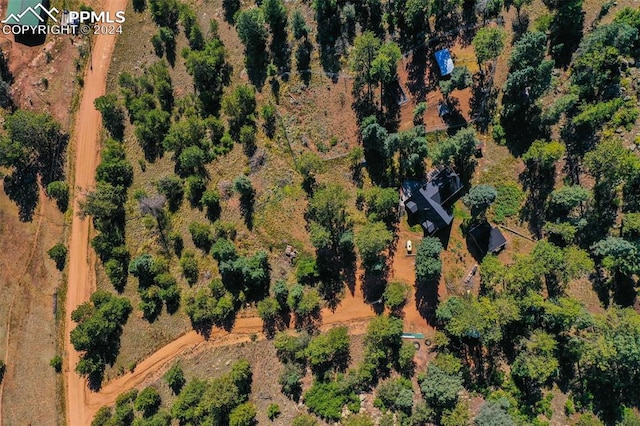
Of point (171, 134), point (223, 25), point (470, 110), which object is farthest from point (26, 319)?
point (470, 110)

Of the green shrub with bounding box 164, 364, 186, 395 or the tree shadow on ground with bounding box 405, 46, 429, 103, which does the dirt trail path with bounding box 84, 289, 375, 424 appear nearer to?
the green shrub with bounding box 164, 364, 186, 395

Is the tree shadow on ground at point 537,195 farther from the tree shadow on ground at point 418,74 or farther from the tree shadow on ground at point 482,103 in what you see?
the tree shadow on ground at point 418,74

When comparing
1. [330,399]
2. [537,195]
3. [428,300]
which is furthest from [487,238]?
[330,399]

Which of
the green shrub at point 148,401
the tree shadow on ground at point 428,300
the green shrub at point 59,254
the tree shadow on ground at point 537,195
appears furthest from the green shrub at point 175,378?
the tree shadow on ground at point 537,195

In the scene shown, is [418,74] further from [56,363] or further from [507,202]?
[56,363]

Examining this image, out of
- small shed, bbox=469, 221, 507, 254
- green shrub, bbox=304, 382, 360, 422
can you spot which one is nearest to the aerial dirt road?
green shrub, bbox=304, 382, 360, 422
